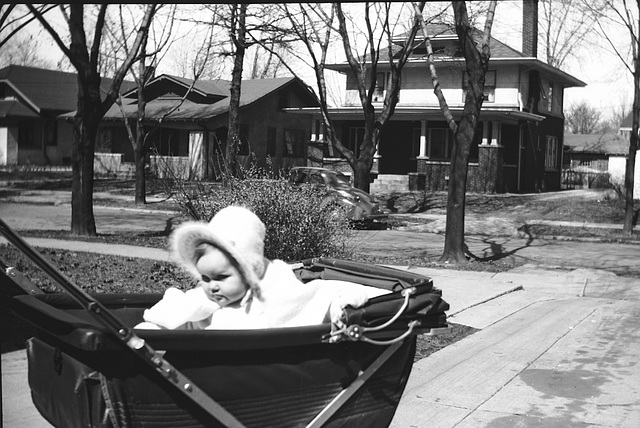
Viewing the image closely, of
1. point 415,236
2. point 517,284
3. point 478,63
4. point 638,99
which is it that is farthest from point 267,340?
point 638,99

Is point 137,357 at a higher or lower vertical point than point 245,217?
lower

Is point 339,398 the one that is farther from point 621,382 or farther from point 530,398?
point 621,382

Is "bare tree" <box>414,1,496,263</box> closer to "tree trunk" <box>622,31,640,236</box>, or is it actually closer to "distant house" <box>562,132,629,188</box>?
"tree trunk" <box>622,31,640,236</box>

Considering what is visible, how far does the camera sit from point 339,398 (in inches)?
131

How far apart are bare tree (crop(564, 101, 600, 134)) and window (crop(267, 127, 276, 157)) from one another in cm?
6027

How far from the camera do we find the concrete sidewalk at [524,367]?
5.57m

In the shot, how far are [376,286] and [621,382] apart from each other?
3.43 m

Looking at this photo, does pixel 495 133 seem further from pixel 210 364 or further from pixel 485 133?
pixel 210 364

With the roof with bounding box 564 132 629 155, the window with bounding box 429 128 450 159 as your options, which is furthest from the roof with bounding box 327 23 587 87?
the roof with bounding box 564 132 629 155

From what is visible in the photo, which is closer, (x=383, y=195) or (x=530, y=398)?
(x=530, y=398)

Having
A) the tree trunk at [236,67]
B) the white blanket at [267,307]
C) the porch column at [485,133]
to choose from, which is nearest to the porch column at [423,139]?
the porch column at [485,133]

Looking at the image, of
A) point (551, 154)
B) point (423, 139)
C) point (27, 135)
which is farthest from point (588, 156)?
point (27, 135)

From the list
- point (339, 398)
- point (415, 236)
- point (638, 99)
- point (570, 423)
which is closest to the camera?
point (339, 398)

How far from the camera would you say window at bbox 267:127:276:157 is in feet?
141
